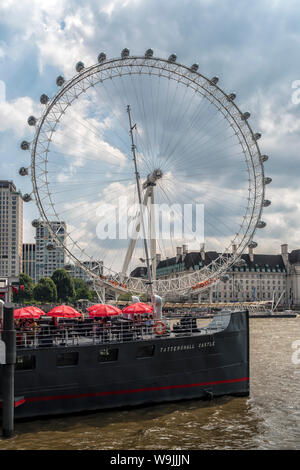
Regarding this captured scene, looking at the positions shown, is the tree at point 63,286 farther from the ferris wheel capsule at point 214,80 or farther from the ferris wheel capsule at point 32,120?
the ferris wheel capsule at point 32,120

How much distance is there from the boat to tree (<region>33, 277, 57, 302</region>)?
89.3 m

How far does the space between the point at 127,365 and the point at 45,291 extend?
92835mm

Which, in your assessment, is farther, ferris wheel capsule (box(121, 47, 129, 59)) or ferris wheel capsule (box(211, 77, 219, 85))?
ferris wheel capsule (box(211, 77, 219, 85))

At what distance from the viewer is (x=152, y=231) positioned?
147ft

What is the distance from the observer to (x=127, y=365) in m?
18.0

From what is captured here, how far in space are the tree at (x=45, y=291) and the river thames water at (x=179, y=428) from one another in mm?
91451

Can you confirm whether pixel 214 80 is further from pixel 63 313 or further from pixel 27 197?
pixel 63 313

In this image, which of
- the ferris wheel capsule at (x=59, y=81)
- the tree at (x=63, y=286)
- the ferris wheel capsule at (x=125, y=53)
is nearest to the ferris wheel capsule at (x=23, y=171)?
the ferris wheel capsule at (x=59, y=81)

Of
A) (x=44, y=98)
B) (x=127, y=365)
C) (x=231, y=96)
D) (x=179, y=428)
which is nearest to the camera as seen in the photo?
(x=179, y=428)

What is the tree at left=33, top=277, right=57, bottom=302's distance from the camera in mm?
107938

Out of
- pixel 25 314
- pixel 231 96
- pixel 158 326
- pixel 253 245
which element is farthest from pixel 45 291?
pixel 158 326

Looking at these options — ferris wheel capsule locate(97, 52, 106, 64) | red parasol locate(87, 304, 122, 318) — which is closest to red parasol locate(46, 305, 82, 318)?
red parasol locate(87, 304, 122, 318)

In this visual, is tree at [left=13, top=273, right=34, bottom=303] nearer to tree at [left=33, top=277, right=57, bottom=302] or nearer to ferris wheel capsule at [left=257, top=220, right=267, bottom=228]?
tree at [left=33, top=277, right=57, bottom=302]
